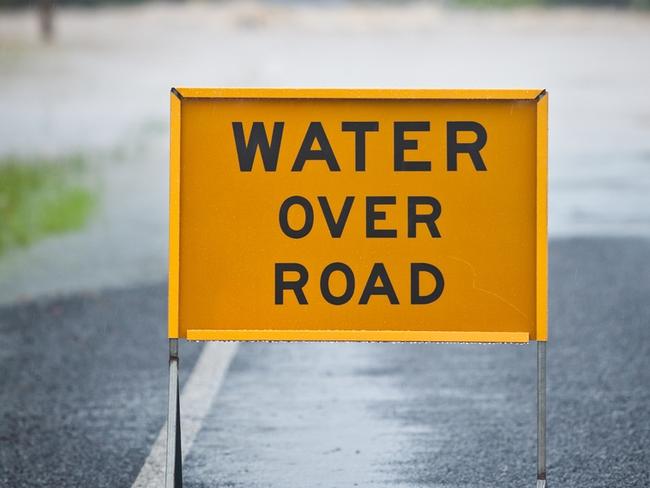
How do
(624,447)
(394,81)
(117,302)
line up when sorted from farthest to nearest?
1. (394,81)
2. (117,302)
3. (624,447)

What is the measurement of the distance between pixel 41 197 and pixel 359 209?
39.6 feet

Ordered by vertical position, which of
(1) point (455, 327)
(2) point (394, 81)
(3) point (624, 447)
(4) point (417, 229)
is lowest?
(3) point (624, 447)

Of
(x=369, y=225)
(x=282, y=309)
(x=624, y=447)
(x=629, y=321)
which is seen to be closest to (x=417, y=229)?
(x=369, y=225)

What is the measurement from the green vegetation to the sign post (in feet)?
29.6

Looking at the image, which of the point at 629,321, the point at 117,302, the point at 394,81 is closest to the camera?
the point at 629,321

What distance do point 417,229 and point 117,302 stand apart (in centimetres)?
489

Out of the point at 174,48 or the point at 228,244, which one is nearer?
the point at 228,244

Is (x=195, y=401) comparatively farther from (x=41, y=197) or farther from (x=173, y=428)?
(x=41, y=197)

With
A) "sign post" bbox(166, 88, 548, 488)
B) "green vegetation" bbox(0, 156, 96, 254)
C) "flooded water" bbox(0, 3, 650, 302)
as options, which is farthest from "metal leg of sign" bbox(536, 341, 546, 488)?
"flooded water" bbox(0, 3, 650, 302)

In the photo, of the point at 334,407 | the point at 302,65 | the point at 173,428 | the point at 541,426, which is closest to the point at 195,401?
the point at 334,407

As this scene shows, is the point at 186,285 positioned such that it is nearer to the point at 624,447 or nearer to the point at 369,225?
the point at 369,225

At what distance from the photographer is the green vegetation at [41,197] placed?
15.4 meters

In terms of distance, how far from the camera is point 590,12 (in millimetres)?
18750

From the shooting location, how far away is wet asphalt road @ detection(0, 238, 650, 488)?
6.07 m
